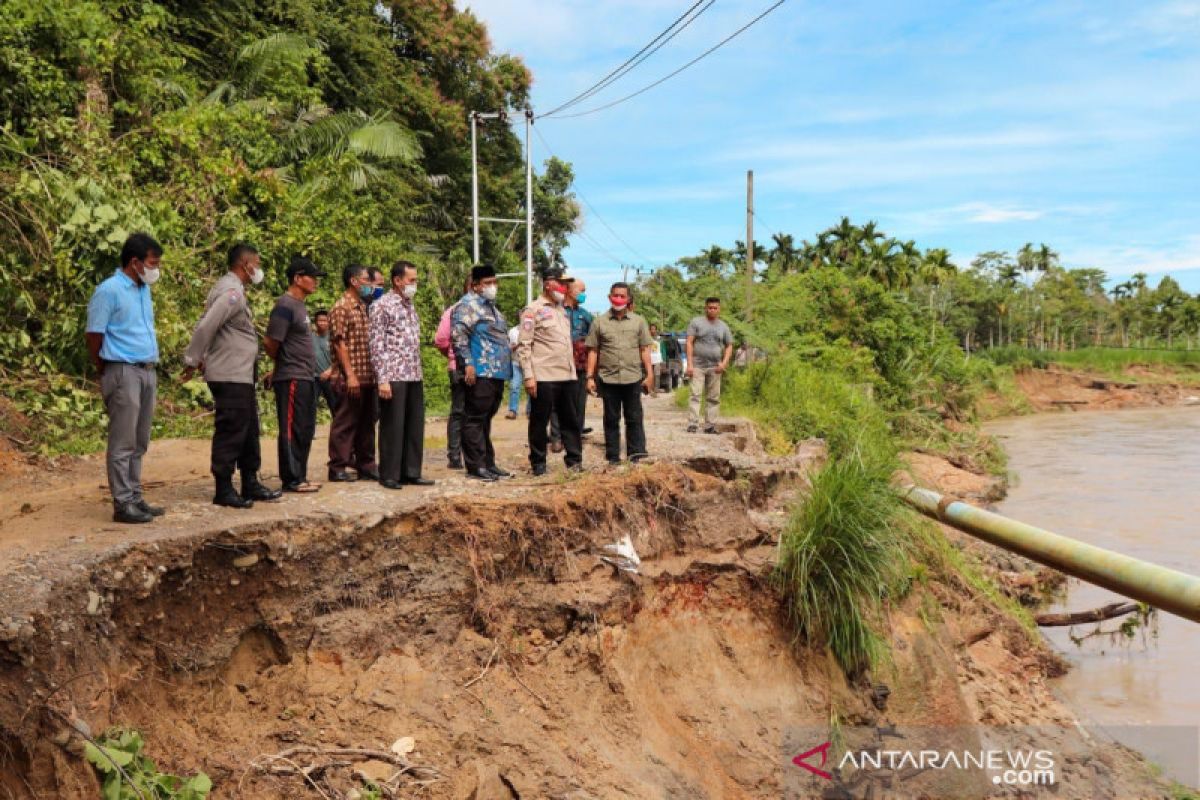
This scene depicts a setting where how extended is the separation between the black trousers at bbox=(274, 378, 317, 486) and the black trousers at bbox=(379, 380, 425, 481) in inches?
19.2

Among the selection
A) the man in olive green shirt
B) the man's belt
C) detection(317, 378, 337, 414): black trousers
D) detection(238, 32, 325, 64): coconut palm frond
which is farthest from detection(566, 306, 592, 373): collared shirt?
detection(238, 32, 325, 64): coconut palm frond

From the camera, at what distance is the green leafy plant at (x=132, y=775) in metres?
3.51

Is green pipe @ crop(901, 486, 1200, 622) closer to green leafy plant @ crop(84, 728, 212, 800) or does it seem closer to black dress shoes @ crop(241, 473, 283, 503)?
black dress shoes @ crop(241, 473, 283, 503)

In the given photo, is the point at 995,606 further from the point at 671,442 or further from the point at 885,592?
the point at 671,442

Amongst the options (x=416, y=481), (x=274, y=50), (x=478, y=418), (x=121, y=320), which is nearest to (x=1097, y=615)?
(x=478, y=418)

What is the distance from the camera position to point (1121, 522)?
13.9 meters

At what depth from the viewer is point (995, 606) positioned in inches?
312

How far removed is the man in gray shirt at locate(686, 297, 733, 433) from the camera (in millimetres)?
10656

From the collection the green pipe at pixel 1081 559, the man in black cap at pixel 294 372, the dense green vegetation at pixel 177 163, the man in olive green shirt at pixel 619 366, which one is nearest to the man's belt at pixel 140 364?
the man in black cap at pixel 294 372

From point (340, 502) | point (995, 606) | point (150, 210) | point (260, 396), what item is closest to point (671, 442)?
point (995, 606)

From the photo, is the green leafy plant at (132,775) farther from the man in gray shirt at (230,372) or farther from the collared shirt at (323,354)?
the collared shirt at (323,354)

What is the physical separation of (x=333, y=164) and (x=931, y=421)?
12475mm

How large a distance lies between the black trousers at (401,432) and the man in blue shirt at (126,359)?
1.56 m

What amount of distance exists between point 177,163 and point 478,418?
25.2ft
